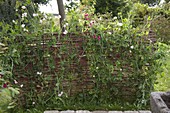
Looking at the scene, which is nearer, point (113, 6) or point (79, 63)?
point (79, 63)

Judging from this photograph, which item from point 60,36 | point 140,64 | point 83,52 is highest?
point 60,36

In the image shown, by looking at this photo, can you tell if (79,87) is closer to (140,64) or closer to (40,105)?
(40,105)

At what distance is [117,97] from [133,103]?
0.83 feet

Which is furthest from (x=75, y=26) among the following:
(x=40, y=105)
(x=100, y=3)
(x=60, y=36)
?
(x=100, y=3)

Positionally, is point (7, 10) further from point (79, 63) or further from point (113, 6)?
point (113, 6)

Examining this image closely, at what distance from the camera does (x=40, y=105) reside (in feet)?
11.2

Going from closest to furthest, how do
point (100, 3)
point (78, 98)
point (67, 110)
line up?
1. point (67, 110)
2. point (78, 98)
3. point (100, 3)

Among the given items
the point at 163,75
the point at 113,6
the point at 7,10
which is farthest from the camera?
the point at 113,6

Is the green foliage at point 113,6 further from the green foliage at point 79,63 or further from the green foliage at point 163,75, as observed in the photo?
the green foliage at point 79,63

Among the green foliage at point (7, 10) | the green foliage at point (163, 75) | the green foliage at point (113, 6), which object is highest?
the green foliage at point (113, 6)

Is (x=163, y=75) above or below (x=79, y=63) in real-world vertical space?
below

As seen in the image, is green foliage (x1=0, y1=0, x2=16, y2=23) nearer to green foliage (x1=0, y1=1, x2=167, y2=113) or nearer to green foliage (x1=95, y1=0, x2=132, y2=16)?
green foliage (x1=0, y1=1, x2=167, y2=113)

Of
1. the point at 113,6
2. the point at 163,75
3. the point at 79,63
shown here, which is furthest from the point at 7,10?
the point at 113,6

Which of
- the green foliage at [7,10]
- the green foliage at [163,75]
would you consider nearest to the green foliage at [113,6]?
the green foliage at [7,10]
